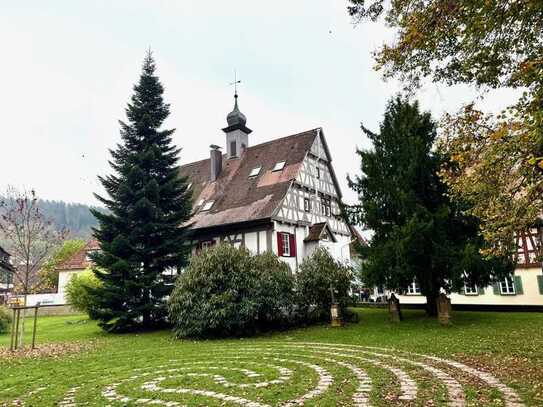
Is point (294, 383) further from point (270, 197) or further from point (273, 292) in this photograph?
point (270, 197)

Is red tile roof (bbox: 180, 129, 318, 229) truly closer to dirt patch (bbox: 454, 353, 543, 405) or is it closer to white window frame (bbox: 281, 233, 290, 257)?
white window frame (bbox: 281, 233, 290, 257)

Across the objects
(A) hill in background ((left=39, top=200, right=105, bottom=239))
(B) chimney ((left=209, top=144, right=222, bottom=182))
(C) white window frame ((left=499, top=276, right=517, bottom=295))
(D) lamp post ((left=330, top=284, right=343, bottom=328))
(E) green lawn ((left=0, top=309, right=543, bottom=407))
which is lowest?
(E) green lawn ((left=0, top=309, right=543, bottom=407))

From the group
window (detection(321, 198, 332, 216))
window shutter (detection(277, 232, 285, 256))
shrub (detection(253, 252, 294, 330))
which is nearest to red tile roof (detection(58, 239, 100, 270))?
window shutter (detection(277, 232, 285, 256))

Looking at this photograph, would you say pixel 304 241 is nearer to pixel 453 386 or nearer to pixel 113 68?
pixel 113 68

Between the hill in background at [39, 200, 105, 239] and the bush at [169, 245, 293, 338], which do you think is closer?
the bush at [169, 245, 293, 338]

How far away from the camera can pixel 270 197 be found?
2483cm

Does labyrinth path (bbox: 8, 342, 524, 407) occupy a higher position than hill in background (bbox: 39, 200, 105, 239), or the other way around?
hill in background (bbox: 39, 200, 105, 239)

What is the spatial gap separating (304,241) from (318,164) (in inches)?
225

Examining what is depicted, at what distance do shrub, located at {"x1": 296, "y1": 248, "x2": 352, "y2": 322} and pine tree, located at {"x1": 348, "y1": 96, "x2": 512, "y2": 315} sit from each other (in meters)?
1.20

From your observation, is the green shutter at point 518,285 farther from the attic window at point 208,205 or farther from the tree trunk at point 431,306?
the attic window at point 208,205

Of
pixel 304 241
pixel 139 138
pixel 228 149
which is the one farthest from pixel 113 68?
pixel 228 149

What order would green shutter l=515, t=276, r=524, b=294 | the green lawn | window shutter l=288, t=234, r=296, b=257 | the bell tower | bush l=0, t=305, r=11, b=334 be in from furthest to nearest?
the bell tower < green shutter l=515, t=276, r=524, b=294 < window shutter l=288, t=234, r=296, b=257 < bush l=0, t=305, r=11, b=334 < the green lawn

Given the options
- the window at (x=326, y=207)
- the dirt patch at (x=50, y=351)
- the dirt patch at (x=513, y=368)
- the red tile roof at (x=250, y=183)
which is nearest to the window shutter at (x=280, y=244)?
the red tile roof at (x=250, y=183)

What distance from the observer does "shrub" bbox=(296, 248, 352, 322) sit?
19656 millimetres
